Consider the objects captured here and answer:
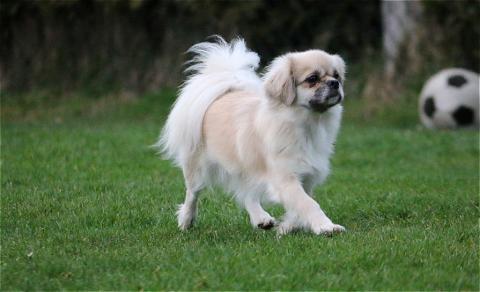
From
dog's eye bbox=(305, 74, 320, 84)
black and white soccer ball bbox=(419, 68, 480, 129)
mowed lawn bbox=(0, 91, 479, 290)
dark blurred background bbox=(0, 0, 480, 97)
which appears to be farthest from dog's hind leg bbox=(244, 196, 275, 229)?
dark blurred background bbox=(0, 0, 480, 97)

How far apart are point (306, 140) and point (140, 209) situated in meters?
1.62

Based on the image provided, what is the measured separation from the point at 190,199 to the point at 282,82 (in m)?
1.25

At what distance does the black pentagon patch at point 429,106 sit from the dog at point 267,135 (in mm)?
6676

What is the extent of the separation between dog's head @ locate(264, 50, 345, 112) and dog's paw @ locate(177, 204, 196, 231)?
1.14 meters

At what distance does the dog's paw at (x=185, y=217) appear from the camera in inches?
261

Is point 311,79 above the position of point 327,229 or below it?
above

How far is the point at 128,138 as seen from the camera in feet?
36.9

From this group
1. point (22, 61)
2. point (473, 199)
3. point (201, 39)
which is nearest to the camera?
point (473, 199)

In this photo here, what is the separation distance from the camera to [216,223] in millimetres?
6770

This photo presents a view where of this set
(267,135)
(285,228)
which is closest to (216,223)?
(285,228)

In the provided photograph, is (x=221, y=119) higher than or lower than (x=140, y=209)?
higher

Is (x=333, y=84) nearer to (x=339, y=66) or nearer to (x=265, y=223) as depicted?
(x=339, y=66)

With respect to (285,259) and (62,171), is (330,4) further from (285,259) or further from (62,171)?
(285,259)

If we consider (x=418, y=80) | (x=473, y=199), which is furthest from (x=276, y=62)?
(x=418, y=80)
